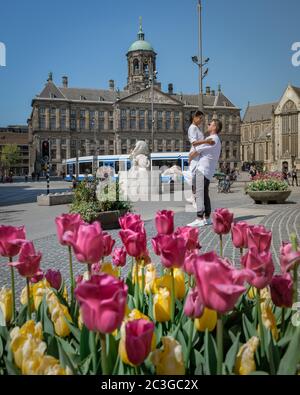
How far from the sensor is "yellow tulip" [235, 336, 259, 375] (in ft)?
4.34

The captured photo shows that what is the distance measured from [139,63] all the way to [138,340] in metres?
98.0

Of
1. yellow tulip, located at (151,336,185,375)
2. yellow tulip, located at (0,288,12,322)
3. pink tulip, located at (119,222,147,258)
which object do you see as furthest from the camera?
yellow tulip, located at (0,288,12,322)

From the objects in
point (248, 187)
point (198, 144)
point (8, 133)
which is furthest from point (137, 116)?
point (198, 144)

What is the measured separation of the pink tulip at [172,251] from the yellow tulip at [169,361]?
1.10 ft

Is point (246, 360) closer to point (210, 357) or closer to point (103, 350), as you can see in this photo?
point (210, 357)

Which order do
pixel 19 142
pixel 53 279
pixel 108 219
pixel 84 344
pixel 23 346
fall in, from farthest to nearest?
pixel 19 142
pixel 108 219
pixel 53 279
pixel 84 344
pixel 23 346

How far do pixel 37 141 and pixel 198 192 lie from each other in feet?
301

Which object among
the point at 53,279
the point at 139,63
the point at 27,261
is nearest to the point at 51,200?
the point at 53,279

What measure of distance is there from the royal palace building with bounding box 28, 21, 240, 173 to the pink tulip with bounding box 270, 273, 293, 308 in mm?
91442

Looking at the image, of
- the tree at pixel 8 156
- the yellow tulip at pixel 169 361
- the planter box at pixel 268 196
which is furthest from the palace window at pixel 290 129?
the yellow tulip at pixel 169 361

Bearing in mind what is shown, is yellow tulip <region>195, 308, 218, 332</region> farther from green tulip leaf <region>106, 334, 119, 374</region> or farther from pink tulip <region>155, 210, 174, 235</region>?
pink tulip <region>155, 210, 174, 235</region>

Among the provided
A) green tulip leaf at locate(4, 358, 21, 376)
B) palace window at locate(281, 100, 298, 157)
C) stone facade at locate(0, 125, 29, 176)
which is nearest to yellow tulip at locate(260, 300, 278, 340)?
green tulip leaf at locate(4, 358, 21, 376)

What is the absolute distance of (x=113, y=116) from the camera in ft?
331
